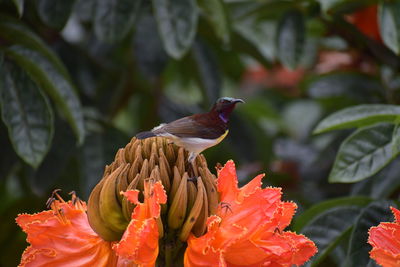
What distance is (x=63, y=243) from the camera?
3.15 ft

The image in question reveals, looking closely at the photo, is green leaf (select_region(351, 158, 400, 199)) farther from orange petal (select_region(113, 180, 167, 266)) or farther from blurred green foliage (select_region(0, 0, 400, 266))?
orange petal (select_region(113, 180, 167, 266))

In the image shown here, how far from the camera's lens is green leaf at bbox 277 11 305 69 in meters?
1.62

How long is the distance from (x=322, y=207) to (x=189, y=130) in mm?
387

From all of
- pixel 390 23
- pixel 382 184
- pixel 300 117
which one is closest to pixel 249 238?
pixel 382 184

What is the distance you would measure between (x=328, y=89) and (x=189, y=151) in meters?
0.96

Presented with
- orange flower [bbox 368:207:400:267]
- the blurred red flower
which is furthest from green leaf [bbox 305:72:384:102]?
orange flower [bbox 368:207:400:267]

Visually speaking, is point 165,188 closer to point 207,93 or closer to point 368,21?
point 207,93

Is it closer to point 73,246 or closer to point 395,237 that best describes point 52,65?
point 73,246

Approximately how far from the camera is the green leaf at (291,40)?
1617mm

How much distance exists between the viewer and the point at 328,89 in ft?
6.00

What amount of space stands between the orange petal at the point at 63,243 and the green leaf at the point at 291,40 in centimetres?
77

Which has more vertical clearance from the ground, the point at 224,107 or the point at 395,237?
the point at 224,107

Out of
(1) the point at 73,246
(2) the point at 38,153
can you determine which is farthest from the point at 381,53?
(1) the point at 73,246

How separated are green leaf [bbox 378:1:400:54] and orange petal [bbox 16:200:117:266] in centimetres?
69
